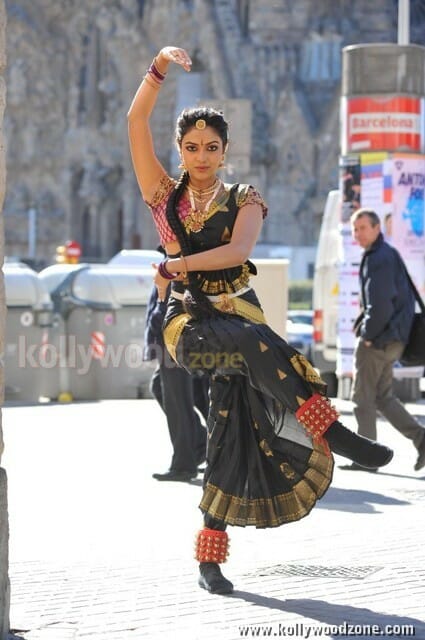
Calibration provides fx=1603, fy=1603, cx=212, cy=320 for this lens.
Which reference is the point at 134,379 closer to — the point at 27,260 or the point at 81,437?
the point at 81,437

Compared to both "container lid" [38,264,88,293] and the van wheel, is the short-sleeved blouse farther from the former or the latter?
"container lid" [38,264,88,293]

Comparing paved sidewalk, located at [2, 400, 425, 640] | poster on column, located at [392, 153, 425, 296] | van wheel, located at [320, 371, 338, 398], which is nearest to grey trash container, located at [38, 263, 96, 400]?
van wheel, located at [320, 371, 338, 398]

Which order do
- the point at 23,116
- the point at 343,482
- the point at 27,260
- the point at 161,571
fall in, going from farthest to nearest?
the point at 23,116, the point at 27,260, the point at 343,482, the point at 161,571

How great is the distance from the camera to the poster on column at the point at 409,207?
16359 mm

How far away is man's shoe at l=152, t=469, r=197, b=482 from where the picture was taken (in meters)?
10.2

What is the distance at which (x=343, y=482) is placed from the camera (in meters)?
10.2

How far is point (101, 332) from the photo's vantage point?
19000 millimetres

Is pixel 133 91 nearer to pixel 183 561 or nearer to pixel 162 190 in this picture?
pixel 183 561

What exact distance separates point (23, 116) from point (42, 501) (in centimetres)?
5510

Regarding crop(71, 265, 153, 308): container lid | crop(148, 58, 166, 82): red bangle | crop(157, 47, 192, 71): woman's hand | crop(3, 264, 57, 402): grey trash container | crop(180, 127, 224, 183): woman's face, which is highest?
crop(157, 47, 192, 71): woman's hand

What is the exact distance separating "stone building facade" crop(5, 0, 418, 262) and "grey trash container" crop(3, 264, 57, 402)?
1300 inches

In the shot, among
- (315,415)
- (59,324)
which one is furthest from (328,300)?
(315,415)

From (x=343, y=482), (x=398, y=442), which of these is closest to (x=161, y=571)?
(x=343, y=482)

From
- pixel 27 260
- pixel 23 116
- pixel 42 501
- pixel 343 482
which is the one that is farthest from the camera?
pixel 23 116
